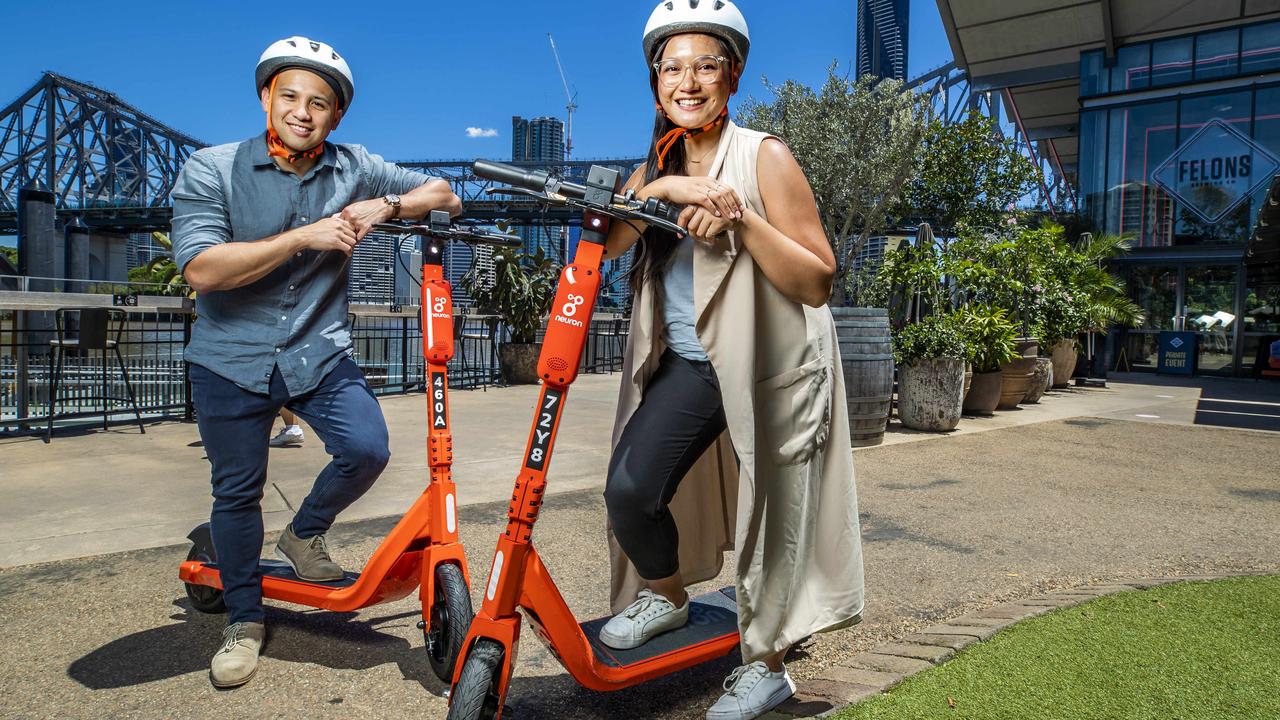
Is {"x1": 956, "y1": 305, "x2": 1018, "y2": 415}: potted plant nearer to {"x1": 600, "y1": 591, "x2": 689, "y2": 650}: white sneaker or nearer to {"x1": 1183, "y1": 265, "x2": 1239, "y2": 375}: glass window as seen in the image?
{"x1": 600, "y1": 591, "x2": 689, "y2": 650}: white sneaker

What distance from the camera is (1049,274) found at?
12031mm

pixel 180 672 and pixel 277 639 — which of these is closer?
pixel 180 672

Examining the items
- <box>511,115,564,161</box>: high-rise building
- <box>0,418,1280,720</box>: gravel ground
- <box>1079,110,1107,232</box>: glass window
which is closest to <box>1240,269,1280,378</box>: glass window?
<box>1079,110,1107,232</box>: glass window

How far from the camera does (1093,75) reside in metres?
22.4

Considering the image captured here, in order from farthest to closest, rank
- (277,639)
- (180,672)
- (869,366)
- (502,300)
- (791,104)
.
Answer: (791,104) → (502,300) → (869,366) → (277,639) → (180,672)

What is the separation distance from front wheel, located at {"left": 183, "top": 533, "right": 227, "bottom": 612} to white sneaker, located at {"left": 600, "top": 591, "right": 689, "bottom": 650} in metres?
1.46

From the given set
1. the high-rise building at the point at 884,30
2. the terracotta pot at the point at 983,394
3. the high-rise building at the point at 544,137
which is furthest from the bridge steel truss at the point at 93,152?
the high-rise building at the point at 884,30

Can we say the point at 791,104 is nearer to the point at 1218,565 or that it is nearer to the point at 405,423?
the point at 405,423

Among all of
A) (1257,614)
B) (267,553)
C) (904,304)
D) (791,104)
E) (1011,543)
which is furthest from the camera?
(791,104)

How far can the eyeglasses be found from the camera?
Result: 6.46 ft

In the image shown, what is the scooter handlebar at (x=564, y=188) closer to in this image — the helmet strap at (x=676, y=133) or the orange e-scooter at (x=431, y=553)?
the helmet strap at (x=676, y=133)

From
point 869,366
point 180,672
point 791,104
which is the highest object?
point 791,104

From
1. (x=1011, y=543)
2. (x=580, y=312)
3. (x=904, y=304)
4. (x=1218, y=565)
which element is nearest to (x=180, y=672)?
(x=580, y=312)

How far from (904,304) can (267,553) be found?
697 cm
